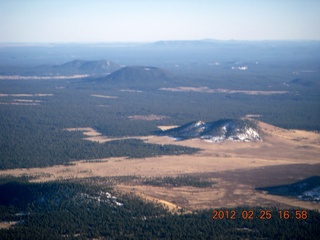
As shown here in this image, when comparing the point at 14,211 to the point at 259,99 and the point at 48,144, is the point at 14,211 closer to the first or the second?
the point at 48,144

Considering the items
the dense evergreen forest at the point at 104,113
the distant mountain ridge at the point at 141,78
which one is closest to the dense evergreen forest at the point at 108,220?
the dense evergreen forest at the point at 104,113

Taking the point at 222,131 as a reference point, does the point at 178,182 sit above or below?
below

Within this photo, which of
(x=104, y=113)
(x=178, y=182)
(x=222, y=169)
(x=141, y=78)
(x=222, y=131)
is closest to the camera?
(x=178, y=182)

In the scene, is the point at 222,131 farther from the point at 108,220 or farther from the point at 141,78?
the point at 141,78

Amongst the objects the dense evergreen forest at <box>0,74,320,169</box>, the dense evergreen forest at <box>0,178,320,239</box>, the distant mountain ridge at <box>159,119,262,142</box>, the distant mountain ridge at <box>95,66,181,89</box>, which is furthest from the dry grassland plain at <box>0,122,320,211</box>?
the distant mountain ridge at <box>95,66,181,89</box>

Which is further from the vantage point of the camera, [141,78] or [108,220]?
[141,78]

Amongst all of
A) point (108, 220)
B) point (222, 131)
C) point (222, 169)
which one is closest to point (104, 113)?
point (222, 131)

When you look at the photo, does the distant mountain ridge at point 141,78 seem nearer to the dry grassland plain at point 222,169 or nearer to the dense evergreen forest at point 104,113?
the dense evergreen forest at point 104,113
